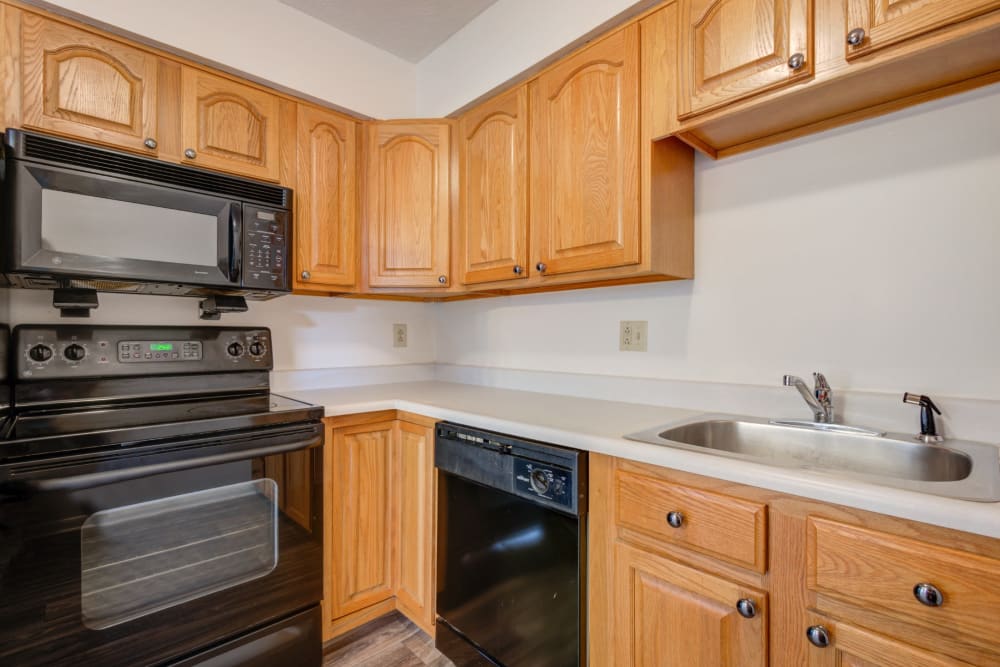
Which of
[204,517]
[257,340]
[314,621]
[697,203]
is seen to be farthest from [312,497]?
[697,203]

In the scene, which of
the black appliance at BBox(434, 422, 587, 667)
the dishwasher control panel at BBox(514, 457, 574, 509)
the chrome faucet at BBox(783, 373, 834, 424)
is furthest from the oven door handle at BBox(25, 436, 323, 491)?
the chrome faucet at BBox(783, 373, 834, 424)

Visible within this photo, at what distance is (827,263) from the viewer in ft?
4.29

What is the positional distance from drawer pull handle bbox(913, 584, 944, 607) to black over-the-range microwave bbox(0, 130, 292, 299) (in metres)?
1.89

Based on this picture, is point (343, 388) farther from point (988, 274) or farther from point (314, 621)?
point (988, 274)

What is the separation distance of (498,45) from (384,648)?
2418 millimetres

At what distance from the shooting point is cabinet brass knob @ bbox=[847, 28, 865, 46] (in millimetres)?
1000

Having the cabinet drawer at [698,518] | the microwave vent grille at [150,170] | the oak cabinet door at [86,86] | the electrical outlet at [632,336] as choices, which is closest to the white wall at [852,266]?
the electrical outlet at [632,336]

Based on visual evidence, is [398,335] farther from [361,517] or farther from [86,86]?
[86,86]

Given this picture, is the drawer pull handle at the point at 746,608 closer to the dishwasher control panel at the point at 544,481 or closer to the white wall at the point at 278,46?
the dishwasher control panel at the point at 544,481

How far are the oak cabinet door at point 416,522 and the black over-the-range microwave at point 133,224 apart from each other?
787 millimetres

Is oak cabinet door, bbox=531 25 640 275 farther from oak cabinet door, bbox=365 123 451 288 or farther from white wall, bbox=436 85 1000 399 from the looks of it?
oak cabinet door, bbox=365 123 451 288

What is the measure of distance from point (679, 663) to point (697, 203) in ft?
4.42

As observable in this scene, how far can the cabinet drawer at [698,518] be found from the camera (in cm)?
89

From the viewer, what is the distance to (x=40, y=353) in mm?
1432
